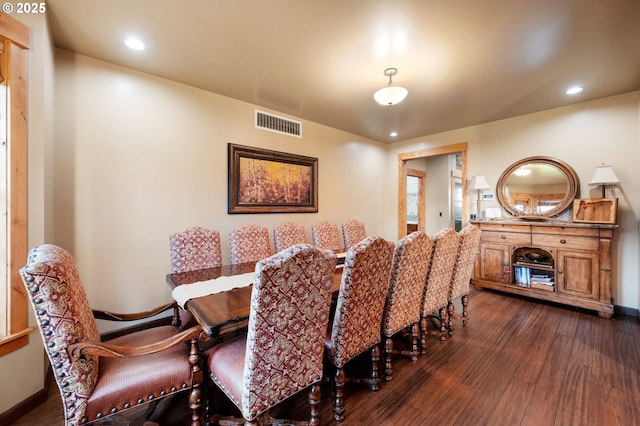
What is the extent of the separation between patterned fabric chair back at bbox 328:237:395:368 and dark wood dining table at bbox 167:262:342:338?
19 centimetres

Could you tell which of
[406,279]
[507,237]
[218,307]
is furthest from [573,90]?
[218,307]

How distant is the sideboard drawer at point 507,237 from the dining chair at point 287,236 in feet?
9.18

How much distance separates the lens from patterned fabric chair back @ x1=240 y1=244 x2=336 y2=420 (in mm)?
1094

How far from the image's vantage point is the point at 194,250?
247cm

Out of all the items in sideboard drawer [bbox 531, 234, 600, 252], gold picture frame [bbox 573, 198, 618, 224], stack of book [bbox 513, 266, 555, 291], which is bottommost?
stack of book [bbox 513, 266, 555, 291]

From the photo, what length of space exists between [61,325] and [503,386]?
2.67m

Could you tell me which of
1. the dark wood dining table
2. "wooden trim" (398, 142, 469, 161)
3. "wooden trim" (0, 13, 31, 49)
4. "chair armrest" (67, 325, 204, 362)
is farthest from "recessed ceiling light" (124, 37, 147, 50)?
"wooden trim" (398, 142, 469, 161)

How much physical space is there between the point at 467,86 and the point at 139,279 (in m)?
4.21

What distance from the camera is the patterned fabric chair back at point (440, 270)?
218 cm

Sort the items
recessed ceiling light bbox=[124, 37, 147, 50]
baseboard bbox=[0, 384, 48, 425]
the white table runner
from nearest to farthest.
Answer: baseboard bbox=[0, 384, 48, 425] → the white table runner → recessed ceiling light bbox=[124, 37, 147, 50]

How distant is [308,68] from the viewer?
2.61 m

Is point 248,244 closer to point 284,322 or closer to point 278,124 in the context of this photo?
point 284,322

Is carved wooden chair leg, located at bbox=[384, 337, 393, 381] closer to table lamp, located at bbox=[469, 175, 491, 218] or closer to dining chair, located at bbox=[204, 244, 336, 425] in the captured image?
dining chair, located at bbox=[204, 244, 336, 425]

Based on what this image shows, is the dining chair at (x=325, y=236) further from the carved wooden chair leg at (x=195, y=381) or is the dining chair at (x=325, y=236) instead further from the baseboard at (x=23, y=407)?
the baseboard at (x=23, y=407)
